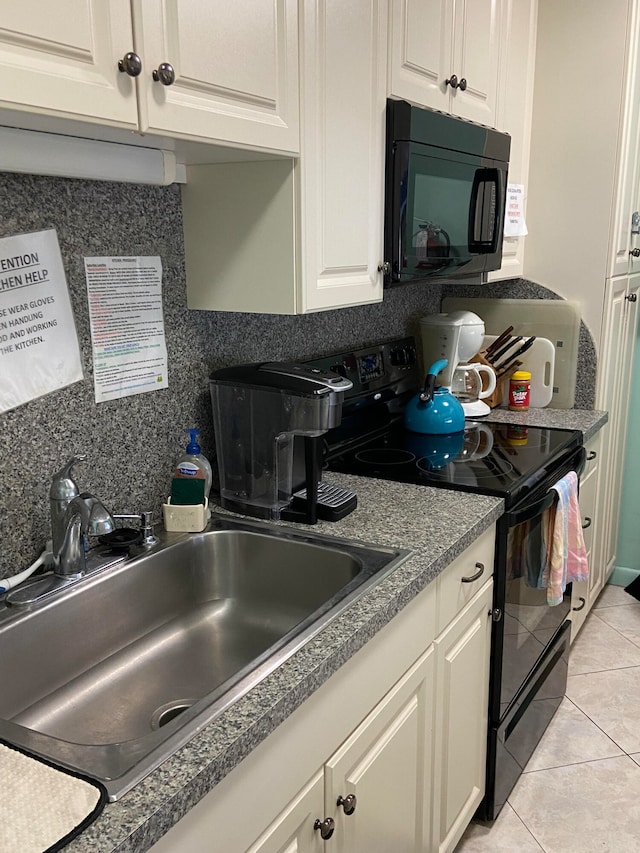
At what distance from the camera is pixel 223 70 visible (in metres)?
1.25

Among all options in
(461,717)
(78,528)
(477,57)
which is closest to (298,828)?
(78,528)

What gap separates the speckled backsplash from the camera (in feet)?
4.47

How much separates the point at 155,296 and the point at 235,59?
535 millimetres

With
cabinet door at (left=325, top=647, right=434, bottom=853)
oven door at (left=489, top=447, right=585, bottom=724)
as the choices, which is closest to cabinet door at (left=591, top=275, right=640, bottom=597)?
oven door at (left=489, top=447, right=585, bottom=724)

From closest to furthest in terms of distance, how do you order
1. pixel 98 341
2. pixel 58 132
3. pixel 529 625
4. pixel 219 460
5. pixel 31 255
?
pixel 58 132 → pixel 31 255 → pixel 98 341 → pixel 219 460 → pixel 529 625

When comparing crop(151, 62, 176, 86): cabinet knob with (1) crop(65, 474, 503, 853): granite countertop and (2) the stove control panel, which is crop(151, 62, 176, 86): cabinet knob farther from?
(2) the stove control panel

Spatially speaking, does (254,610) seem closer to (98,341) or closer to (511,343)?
(98,341)

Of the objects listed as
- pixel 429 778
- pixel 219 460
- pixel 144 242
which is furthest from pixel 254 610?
pixel 144 242

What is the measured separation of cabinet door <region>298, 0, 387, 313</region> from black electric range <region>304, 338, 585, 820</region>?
17.8 inches

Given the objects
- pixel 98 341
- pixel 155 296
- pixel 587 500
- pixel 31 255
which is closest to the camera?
pixel 31 255

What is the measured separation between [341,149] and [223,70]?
400mm

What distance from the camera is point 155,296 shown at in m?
1.63

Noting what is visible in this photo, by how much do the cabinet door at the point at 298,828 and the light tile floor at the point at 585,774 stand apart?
99cm

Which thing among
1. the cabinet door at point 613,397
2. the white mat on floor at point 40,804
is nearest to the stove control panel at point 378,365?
the cabinet door at point 613,397
